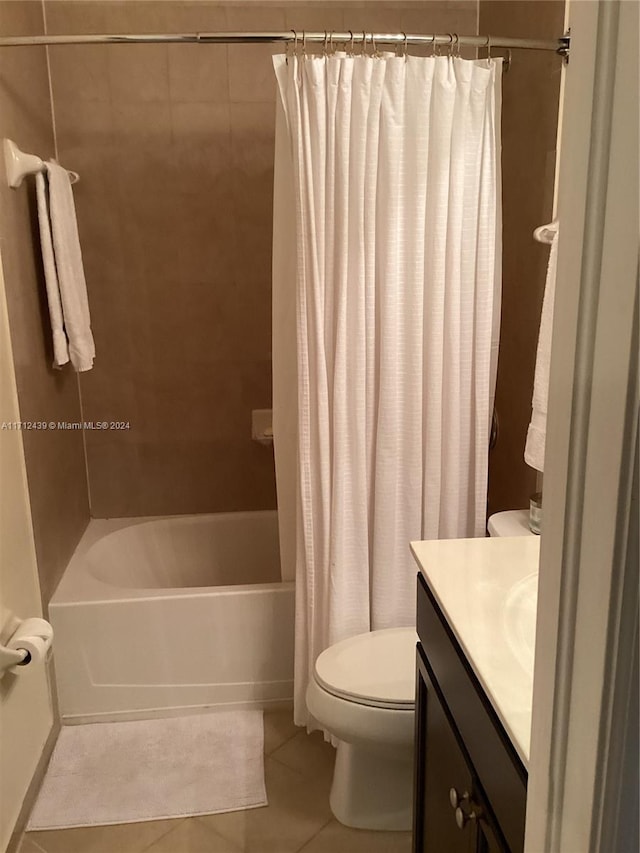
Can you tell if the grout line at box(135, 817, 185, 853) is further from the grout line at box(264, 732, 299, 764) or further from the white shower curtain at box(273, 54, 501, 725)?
the white shower curtain at box(273, 54, 501, 725)

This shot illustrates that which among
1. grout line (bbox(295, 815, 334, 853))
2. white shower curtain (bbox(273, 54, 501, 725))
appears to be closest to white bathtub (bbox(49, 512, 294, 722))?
white shower curtain (bbox(273, 54, 501, 725))

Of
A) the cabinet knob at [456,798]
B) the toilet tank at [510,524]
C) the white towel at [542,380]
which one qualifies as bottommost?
the cabinet knob at [456,798]

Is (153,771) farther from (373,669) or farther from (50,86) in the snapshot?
(50,86)

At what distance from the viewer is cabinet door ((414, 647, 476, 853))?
113 cm

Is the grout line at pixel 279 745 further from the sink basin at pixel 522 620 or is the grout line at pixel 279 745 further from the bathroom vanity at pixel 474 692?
the sink basin at pixel 522 620

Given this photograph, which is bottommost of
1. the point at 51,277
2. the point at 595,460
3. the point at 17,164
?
the point at 595,460

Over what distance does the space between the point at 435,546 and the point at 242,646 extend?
44.7 inches

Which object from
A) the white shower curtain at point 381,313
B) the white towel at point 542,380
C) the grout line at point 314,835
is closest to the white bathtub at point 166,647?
the white shower curtain at point 381,313

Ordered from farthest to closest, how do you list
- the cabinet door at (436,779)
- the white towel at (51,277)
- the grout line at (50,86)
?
1. the grout line at (50,86)
2. the white towel at (51,277)
3. the cabinet door at (436,779)

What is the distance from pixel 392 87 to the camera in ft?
5.78

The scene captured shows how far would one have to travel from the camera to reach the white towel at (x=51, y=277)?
217 centimetres

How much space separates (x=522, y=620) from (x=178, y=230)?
6.62 ft

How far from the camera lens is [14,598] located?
1.92 m

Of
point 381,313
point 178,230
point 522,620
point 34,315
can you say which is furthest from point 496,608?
point 178,230
